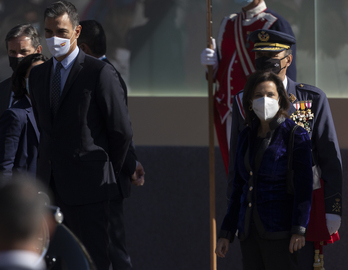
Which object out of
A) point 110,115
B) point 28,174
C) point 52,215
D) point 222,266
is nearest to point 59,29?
point 110,115

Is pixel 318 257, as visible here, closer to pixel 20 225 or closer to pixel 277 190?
pixel 277 190

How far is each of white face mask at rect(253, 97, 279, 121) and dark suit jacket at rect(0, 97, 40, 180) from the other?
4.52 feet

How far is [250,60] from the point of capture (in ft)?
14.1

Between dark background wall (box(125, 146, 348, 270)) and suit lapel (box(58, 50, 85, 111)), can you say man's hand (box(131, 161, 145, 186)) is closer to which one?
suit lapel (box(58, 50, 85, 111))

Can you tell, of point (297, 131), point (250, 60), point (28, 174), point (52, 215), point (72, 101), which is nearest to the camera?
point (52, 215)

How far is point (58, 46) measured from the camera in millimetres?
3420

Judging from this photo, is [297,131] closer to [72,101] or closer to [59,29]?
[72,101]

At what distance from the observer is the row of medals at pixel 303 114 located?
3.40 m

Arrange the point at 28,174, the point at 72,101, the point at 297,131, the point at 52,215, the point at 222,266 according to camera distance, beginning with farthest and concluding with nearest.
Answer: the point at 222,266, the point at 28,174, the point at 72,101, the point at 297,131, the point at 52,215

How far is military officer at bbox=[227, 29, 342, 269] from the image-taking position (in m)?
3.34

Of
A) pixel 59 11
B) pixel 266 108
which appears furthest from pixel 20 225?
pixel 59 11

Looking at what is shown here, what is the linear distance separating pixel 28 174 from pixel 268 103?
147 cm

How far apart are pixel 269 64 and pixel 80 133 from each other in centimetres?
114

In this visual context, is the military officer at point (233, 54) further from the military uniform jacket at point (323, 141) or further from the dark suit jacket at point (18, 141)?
the dark suit jacket at point (18, 141)
